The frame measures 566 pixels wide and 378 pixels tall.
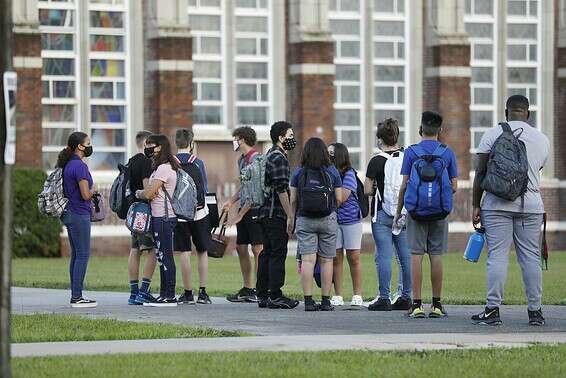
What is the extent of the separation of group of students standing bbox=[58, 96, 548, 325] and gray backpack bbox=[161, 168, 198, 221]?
8 cm

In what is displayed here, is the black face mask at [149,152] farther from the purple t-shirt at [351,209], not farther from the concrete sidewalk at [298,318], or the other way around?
the purple t-shirt at [351,209]

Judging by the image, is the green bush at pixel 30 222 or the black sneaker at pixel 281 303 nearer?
the black sneaker at pixel 281 303

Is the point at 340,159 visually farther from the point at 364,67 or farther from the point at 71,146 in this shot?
the point at 364,67

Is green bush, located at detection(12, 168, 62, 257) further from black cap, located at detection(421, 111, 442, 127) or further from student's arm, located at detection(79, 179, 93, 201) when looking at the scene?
black cap, located at detection(421, 111, 442, 127)

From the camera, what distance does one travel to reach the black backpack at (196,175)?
1792cm

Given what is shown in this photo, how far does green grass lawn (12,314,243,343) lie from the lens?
13.7m

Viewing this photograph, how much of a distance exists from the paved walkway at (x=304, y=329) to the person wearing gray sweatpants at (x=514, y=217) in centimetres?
40

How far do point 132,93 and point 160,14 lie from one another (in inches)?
74.5

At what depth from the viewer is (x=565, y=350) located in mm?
12883

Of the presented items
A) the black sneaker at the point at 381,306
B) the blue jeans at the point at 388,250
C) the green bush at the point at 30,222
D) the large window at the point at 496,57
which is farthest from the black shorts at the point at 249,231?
the large window at the point at 496,57

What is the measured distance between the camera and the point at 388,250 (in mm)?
17609

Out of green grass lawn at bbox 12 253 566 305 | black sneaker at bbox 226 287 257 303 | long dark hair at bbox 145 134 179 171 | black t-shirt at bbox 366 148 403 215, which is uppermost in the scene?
long dark hair at bbox 145 134 179 171

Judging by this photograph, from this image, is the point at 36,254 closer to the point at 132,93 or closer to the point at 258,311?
the point at 132,93

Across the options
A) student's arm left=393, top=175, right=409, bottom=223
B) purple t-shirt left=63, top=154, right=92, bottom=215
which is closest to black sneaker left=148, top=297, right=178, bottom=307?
purple t-shirt left=63, top=154, right=92, bottom=215
